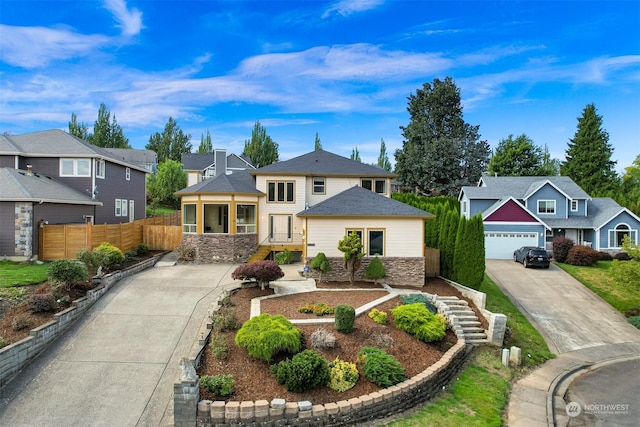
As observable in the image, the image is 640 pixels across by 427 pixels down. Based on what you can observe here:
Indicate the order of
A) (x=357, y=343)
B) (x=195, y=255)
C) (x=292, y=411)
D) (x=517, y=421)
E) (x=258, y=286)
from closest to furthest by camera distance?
(x=292, y=411) → (x=517, y=421) → (x=357, y=343) → (x=258, y=286) → (x=195, y=255)

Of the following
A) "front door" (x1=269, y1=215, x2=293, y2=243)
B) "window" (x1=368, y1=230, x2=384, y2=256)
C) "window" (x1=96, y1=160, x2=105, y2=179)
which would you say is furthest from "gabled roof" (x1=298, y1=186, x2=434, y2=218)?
"window" (x1=96, y1=160, x2=105, y2=179)

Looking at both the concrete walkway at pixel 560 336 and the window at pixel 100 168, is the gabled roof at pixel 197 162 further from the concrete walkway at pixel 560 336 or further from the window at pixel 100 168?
the concrete walkway at pixel 560 336

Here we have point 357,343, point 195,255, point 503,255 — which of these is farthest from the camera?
point 503,255

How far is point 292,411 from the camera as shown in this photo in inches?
267

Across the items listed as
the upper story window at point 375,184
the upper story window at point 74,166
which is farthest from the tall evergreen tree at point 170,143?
the upper story window at point 375,184

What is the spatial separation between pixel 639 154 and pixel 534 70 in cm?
3698

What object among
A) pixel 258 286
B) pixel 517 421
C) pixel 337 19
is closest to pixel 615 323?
pixel 517 421

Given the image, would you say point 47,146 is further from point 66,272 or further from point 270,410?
point 270,410

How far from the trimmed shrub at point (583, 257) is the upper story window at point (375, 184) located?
13738mm

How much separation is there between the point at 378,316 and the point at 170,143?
200 feet

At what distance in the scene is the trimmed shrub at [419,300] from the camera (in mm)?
12520

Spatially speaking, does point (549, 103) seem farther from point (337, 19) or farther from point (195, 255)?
point (195, 255)

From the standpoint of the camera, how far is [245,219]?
70.5 feet

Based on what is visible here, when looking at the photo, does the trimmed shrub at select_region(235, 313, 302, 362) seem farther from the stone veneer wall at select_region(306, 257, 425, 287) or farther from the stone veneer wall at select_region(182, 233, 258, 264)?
the stone veneer wall at select_region(182, 233, 258, 264)
